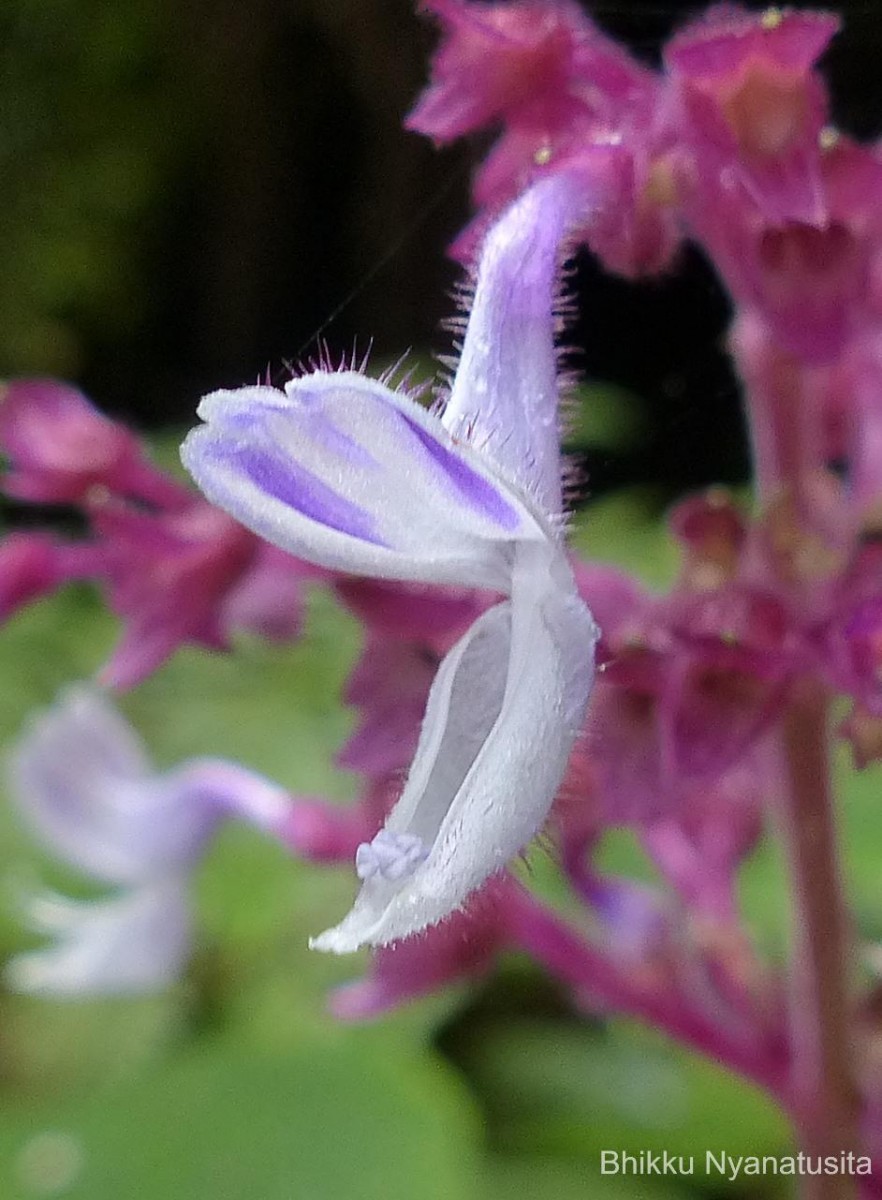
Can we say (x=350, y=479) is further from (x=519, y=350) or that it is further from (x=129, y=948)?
(x=129, y=948)

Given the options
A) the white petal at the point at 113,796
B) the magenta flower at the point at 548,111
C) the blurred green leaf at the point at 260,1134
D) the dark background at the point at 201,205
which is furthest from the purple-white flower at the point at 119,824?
the dark background at the point at 201,205

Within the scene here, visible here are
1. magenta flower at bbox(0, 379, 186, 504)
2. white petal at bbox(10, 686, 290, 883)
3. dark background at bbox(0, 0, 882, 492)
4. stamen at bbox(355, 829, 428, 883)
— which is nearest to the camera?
stamen at bbox(355, 829, 428, 883)

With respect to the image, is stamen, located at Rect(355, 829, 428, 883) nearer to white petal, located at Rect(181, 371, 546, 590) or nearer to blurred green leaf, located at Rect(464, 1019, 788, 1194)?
white petal, located at Rect(181, 371, 546, 590)

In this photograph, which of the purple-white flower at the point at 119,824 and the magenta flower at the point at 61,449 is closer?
the magenta flower at the point at 61,449

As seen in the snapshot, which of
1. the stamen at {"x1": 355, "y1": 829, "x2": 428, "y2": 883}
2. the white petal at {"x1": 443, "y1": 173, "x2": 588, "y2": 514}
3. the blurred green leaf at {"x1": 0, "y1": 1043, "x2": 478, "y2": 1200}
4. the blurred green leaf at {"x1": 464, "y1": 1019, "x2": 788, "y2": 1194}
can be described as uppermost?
the white petal at {"x1": 443, "y1": 173, "x2": 588, "y2": 514}

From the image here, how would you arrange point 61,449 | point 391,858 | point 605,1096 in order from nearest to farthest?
point 391,858 → point 61,449 → point 605,1096

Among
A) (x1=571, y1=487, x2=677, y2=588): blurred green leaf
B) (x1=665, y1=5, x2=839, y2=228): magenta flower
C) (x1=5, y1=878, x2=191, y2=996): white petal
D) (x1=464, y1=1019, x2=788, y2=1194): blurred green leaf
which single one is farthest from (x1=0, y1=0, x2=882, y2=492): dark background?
(x1=665, y1=5, x2=839, y2=228): magenta flower

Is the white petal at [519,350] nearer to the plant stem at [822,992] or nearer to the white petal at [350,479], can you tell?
the white petal at [350,479]

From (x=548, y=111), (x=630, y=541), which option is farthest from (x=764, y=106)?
(x=630, y=541)
